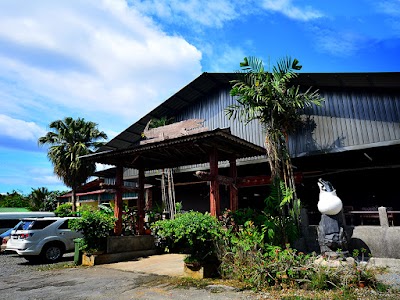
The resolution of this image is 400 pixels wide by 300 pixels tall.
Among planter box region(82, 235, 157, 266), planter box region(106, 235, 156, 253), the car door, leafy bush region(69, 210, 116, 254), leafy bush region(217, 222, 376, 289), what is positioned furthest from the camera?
the car door

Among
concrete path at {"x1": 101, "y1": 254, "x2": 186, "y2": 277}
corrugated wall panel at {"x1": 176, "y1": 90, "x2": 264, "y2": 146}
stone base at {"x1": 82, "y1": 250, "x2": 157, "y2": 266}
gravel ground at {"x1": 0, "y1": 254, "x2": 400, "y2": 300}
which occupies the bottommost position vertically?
concrete path at {"x1": 101, "y1": 254, "x2": 186, "y2": 277}

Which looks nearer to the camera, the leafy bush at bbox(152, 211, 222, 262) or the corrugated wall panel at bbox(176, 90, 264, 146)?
the leafy bush at bbox(152, 211, 222, 262)

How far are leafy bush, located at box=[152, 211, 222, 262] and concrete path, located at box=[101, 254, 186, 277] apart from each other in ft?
3.23

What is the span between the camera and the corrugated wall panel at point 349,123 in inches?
426

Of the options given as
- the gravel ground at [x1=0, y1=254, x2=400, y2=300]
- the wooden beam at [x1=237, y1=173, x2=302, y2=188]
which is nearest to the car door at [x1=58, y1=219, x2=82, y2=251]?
the gravel ground at [x1=0, y1=254, x2=400, y2=300]

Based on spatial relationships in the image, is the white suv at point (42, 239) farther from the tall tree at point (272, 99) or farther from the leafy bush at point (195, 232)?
the tall tree at point (272, 99)

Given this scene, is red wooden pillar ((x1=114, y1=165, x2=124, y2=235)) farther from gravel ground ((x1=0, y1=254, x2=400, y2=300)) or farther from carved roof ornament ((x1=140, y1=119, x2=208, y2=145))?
carved roof ornament ((x1=140, y1=119, x2=208, y2=145))

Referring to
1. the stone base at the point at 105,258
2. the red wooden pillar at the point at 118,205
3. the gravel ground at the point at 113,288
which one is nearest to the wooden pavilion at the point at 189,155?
the red wooden pillar at the point at 118,205

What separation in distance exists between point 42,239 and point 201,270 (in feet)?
24.9

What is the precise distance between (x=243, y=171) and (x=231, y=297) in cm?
1152

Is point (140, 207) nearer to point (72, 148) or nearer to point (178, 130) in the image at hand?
point (178, 130)

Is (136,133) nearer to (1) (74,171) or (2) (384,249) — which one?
(1) (74,171)

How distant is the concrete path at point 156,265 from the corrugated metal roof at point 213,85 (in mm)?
8802

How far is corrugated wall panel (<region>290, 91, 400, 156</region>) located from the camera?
10.8 metres
